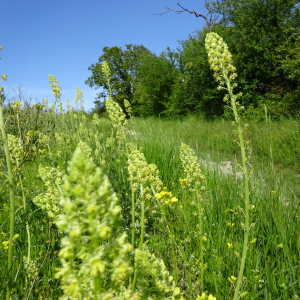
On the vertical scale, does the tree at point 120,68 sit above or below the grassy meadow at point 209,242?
above

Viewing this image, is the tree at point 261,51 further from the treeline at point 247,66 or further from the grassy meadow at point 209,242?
the grassy meadow at point 209,242

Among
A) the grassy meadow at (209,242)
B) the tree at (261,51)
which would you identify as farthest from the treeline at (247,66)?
the grassy meadow at (209,242)

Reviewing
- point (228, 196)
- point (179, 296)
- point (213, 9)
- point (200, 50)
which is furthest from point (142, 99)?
point (179, 296)

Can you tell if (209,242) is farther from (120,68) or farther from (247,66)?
(120,68)

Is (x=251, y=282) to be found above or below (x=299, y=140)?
below

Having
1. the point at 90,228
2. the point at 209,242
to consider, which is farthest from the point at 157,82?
the point at 90,228

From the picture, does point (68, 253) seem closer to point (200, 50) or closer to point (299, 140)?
point (299, 140)

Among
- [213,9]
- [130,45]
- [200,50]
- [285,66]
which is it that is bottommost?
[285,66]

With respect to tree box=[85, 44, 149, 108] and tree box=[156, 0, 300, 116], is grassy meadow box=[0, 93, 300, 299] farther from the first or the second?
tree box=[85, 44, 149, 108]

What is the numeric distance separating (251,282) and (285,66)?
13.4 meters

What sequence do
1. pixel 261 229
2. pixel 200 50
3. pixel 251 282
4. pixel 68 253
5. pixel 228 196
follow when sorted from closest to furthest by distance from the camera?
pixel 68 253, pixel 251 282, pixel 261 229, pixel 228 196, pixel 200 50

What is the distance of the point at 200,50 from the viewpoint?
17.1 metres

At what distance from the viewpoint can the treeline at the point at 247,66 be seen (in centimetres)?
1349

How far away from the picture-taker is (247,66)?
14984 mm
